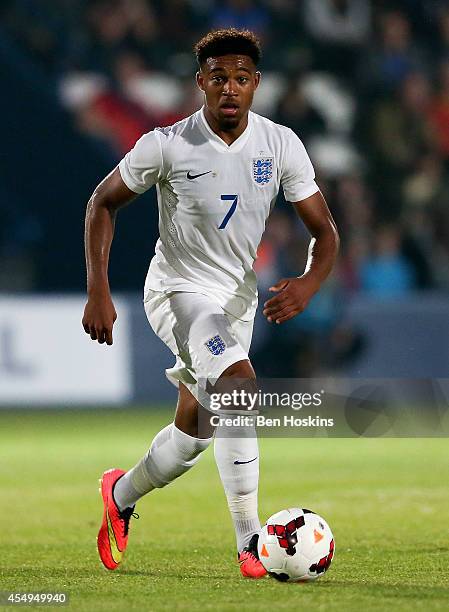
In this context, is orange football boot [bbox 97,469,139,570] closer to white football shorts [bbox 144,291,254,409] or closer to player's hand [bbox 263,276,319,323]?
white football shorts [bbox 144,291,254,409]

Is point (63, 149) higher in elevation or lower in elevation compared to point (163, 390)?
higher

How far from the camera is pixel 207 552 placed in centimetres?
593

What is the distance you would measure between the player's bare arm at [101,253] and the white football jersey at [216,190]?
8 cm

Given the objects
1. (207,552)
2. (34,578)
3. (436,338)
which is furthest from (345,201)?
(34,578)

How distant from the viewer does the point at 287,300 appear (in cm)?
515

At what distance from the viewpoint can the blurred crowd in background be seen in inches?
533

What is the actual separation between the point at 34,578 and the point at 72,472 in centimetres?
384

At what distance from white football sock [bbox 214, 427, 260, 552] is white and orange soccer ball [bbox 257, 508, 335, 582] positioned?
0.76ft

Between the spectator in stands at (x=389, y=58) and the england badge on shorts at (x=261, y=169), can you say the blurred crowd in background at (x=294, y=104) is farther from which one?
the england badge on shorts at (x=261, y=169)

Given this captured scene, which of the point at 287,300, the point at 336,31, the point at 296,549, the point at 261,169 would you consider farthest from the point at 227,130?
the point at 336,31

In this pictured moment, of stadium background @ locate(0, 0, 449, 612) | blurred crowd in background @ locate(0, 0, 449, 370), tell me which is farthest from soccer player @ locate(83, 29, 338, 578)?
blurred crowd in background @ locate(0, 0, 449, 370)

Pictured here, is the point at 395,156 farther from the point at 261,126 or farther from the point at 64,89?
the point at 261,126

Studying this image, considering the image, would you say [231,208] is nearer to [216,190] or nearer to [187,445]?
[216,190]

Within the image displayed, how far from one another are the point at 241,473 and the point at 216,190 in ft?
3.77
